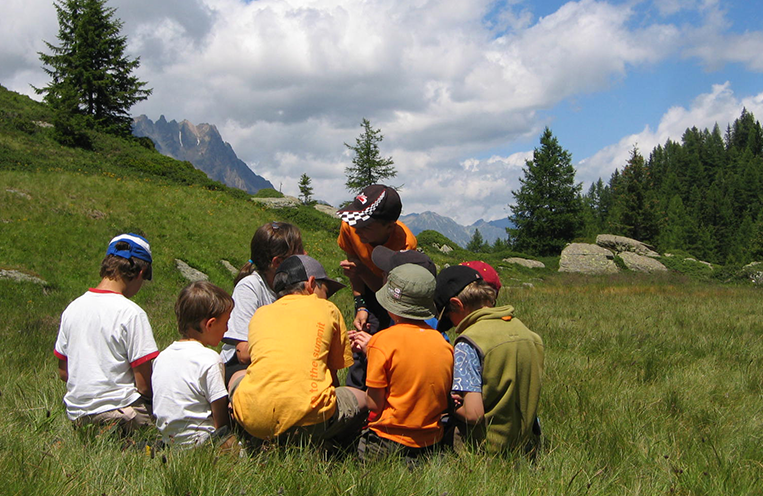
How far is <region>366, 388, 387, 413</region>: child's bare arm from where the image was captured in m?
2.78

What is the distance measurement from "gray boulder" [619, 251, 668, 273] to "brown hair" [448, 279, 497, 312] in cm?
3244

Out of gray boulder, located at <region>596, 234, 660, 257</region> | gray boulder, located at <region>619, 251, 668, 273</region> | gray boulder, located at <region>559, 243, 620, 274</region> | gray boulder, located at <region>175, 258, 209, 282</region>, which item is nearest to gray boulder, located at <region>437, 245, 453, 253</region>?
gray boulder, located at <region>559, 243, 620, 274</region>

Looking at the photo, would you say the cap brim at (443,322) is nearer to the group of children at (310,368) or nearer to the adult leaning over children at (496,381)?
the group of children at (310,368)

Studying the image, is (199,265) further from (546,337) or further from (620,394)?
(620,394)

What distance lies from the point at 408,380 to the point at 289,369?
0.65 m

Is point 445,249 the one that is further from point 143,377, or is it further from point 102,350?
point 102,350

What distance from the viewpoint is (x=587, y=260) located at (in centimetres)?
3344

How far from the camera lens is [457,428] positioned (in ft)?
9.75

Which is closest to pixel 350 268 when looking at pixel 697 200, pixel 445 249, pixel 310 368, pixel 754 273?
pixel 310 368

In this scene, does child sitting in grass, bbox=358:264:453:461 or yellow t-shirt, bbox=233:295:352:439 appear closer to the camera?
yellow t-shirt, bbox=233:295:352:439

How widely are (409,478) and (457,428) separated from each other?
0.70 metres

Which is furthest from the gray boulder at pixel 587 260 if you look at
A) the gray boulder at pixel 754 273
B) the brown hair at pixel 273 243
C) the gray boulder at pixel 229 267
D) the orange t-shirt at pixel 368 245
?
the brown hair at pixel 273 243

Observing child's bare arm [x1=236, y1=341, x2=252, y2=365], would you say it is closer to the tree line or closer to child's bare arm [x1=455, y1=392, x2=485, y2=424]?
child's bare arm [x1=455, y1=392, x2=485, y2=424]

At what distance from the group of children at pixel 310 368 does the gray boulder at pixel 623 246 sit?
124ft
